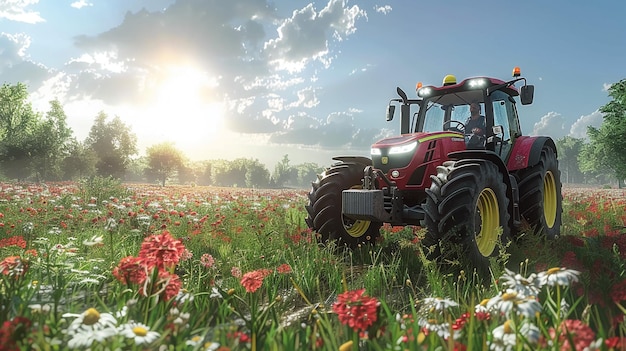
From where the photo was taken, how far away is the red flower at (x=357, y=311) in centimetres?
169

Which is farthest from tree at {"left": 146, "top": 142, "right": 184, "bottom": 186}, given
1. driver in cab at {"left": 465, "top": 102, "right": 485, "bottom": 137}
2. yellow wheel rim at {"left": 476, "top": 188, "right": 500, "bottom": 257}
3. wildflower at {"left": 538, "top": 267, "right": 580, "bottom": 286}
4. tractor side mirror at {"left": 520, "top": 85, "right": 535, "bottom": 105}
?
wildflower at {"left": 538, "top": 267, "right": 580, "bottom": 286}

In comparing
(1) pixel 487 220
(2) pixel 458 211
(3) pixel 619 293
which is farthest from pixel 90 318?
(1) pixel 487 220

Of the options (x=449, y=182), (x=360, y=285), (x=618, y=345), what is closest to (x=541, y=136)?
(x=449, y=182)

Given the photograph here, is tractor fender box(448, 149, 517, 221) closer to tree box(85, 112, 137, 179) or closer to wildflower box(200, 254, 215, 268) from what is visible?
wildflower box(200, 254, 215, 268)

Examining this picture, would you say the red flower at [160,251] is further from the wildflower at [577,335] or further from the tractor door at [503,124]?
the tractor door at [503,124]

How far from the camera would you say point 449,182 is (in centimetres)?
438

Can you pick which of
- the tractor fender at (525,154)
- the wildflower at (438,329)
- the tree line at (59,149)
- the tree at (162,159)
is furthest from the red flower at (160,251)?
the tree at (162,159)

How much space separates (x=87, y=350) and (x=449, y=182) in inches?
142

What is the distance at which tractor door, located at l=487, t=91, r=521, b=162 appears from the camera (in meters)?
5.96

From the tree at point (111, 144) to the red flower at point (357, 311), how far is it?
52761mm

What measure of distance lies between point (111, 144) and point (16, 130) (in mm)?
10712

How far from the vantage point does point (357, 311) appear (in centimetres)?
171

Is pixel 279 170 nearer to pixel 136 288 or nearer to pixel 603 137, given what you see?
pixel 603 137

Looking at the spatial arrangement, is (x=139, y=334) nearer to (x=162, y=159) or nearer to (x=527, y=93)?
(x=527, y=93)
